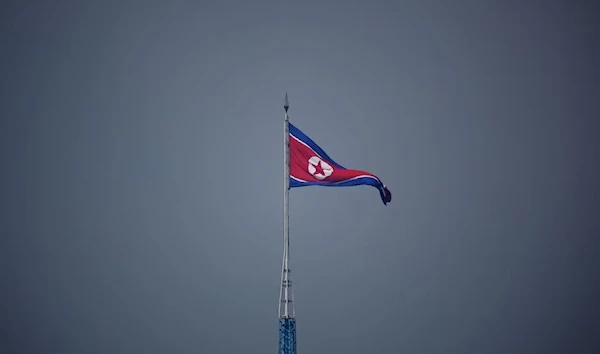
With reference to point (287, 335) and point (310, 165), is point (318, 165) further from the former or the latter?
point (287, 335)

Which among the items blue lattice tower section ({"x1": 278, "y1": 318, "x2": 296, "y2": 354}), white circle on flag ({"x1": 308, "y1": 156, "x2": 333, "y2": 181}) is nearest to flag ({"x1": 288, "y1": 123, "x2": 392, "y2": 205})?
white circle on flag ({"x1": 308, "y1": 156, "x2": 333, "y2": 181})

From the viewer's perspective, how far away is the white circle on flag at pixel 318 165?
83.8 ft

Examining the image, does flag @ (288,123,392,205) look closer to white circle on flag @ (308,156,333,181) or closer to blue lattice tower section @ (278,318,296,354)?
white circle on flag @ (308,156,333,181)

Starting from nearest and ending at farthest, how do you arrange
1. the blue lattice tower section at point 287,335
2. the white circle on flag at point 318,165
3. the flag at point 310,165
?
the blue lattice tower section at point 287,335 → the flag at point 310,165 → the white circle on flag at point 318,165

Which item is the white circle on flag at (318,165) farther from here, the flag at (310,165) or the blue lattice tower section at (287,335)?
the blue lattice tower section at (287,335)

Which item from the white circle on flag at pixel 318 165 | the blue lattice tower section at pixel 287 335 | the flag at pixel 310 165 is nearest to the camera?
the blue lattice tower section at pixel 287 335

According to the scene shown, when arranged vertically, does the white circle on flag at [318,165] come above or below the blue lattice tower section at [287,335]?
above

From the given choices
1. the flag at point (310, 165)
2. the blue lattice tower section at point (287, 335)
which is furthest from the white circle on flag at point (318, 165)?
the blue lattice tower section at point (287, 335)

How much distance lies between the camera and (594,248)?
19400 cm

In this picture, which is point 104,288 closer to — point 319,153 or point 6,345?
point 6,345

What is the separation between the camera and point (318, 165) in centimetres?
2564

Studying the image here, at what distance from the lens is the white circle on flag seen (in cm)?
2553

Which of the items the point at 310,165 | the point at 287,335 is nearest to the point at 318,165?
the point at 310,165

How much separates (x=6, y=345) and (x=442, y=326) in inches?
3348
